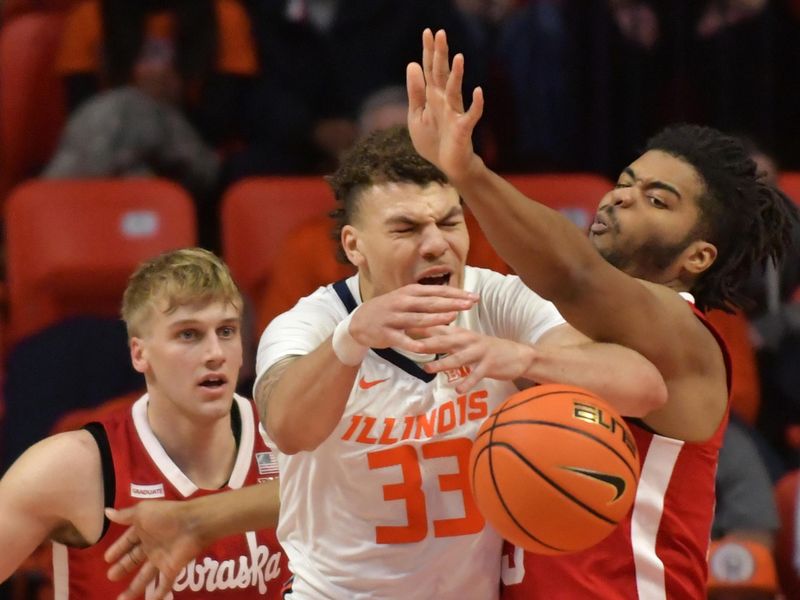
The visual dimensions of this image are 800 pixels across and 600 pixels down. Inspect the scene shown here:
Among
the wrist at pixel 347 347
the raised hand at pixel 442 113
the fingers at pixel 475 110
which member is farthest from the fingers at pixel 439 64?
the wrist at pixel 347 347

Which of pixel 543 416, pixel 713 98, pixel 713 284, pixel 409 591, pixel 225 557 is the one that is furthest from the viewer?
pixel 713 98

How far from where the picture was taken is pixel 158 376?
13.9ft

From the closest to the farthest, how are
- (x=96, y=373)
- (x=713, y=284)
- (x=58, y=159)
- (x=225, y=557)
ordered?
(x=713, y=284) < (x=225, y=557) < (x=96, y=373) < (x=58, y=159)

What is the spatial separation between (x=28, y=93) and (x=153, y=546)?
12.8 feet

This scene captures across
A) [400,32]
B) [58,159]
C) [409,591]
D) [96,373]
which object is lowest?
[409,591]

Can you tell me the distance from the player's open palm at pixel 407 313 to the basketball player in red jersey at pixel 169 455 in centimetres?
100

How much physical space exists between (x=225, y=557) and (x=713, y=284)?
4.94ft

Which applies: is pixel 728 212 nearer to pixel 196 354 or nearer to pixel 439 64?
pixel 439 64

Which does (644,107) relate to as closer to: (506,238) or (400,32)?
(400,32)

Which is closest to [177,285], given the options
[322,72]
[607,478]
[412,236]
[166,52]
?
[412,236]

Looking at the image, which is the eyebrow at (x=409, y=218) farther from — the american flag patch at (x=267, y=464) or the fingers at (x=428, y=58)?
the american flag patch at (x=267, y=464)

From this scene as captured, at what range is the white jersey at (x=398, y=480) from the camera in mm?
3484

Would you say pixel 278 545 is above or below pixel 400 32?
below

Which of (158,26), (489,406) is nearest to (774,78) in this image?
(158,26)
